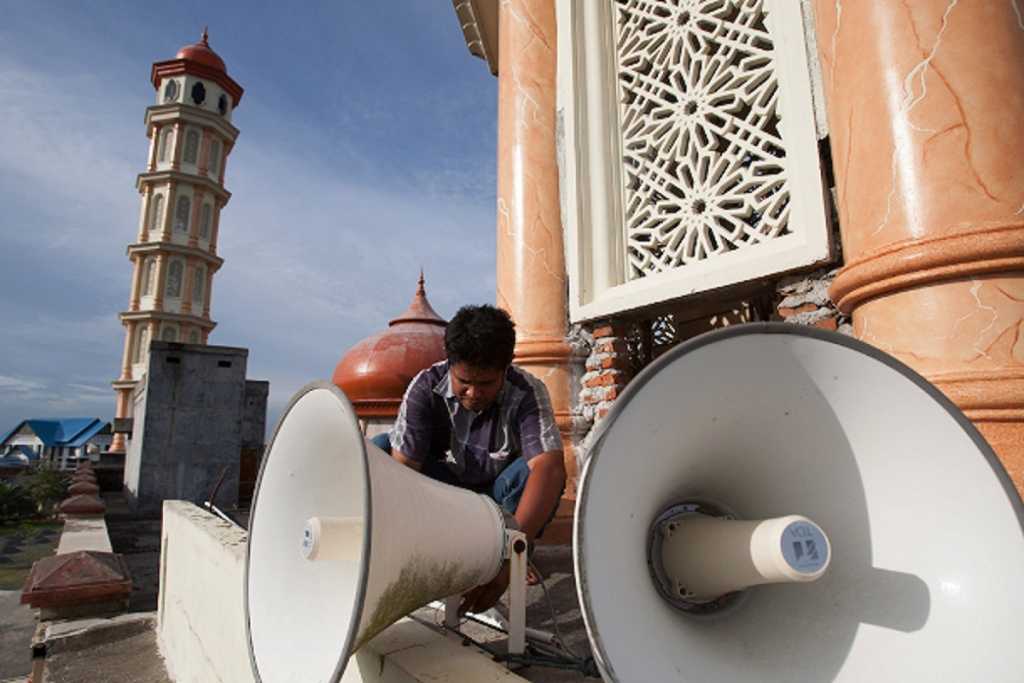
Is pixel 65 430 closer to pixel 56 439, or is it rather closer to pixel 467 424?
pixel 56 439

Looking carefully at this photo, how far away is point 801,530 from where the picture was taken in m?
0.99

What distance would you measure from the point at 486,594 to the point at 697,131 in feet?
9.49

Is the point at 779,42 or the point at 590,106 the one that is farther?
the point at 590,106

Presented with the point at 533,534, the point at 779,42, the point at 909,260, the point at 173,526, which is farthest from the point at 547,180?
the point at 173,526

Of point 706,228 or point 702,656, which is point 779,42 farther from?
point 702,656

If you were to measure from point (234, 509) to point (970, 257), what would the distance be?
29.9 feet

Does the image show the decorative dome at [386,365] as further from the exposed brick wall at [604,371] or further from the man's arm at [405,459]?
the man's arm at [405,459]

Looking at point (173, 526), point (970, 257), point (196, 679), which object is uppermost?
point (970, 257)

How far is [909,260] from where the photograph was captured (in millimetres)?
1926

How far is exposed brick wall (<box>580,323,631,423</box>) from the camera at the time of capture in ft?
12.3

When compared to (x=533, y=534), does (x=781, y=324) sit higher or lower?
higher

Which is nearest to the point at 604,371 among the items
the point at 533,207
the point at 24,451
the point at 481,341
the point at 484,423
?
the point at 533,207

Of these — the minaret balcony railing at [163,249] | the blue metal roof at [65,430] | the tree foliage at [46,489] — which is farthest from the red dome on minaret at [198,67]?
the tree foliage at [46,489]

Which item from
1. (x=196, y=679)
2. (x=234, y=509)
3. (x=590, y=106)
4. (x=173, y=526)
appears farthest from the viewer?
(x=234, y=509)
